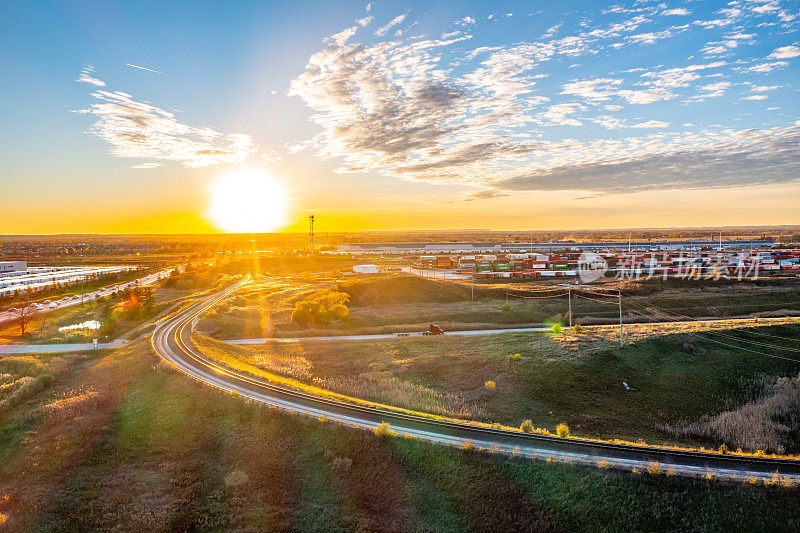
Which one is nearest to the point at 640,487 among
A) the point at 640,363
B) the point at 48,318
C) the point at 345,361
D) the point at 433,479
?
the point at 433,479

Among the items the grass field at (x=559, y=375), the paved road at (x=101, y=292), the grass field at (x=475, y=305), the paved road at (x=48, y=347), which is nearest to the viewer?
the grass field at (x=559, y=375)

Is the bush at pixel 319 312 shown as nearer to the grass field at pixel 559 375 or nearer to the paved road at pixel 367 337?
the paved road at pixel 367 337

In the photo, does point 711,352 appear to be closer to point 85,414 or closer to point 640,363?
point 640,363

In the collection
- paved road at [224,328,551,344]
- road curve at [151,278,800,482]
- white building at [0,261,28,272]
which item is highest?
white building at [0,261,28,272]

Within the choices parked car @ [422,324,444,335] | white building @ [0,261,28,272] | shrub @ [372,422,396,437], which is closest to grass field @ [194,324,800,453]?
parked car @ [422,324,444,335]

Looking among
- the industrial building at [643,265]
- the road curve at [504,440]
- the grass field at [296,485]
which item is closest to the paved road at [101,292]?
the grass field at [296,485]

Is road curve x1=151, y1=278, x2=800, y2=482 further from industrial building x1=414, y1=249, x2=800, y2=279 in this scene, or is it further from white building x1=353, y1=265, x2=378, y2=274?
white building x1=353, y1=265, x2=378, y2=274

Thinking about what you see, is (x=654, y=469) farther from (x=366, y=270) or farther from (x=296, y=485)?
(x=366, y=270)

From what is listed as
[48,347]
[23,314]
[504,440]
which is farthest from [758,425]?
[23,314]
